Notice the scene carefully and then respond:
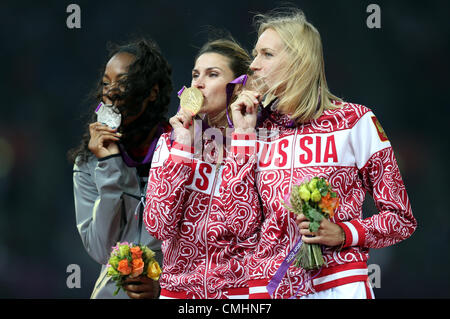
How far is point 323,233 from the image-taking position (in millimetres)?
2697

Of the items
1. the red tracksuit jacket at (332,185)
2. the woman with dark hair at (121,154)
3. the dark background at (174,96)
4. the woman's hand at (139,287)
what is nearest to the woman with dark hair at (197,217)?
the red tracksuit jacket at (332,185)

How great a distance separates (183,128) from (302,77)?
695 mm

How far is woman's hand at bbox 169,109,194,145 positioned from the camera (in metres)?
3.27

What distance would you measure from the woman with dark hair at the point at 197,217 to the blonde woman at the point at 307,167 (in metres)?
0.22

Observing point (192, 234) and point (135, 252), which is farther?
point (135, 252)

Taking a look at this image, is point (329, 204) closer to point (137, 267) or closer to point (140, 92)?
point (137, 267)

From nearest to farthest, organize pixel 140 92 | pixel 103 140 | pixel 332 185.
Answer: pixel 332 185, pixel 103 140, pixel 140 92

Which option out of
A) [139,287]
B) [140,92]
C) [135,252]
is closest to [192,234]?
[135,252]

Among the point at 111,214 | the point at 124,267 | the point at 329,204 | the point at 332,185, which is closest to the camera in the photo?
the point at 329,204

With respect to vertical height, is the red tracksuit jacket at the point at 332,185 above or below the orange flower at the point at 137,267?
above

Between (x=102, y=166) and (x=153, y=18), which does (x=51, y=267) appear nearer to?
(x=153, y=18)

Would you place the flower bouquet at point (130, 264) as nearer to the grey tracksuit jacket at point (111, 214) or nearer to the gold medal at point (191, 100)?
the grey tracksuit jacket at point (111, 214)

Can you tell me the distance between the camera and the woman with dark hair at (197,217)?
3.16m

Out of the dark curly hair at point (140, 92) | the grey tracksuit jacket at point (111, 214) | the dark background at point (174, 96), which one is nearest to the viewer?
the grey tracksuit jacket at point (111, 214)
